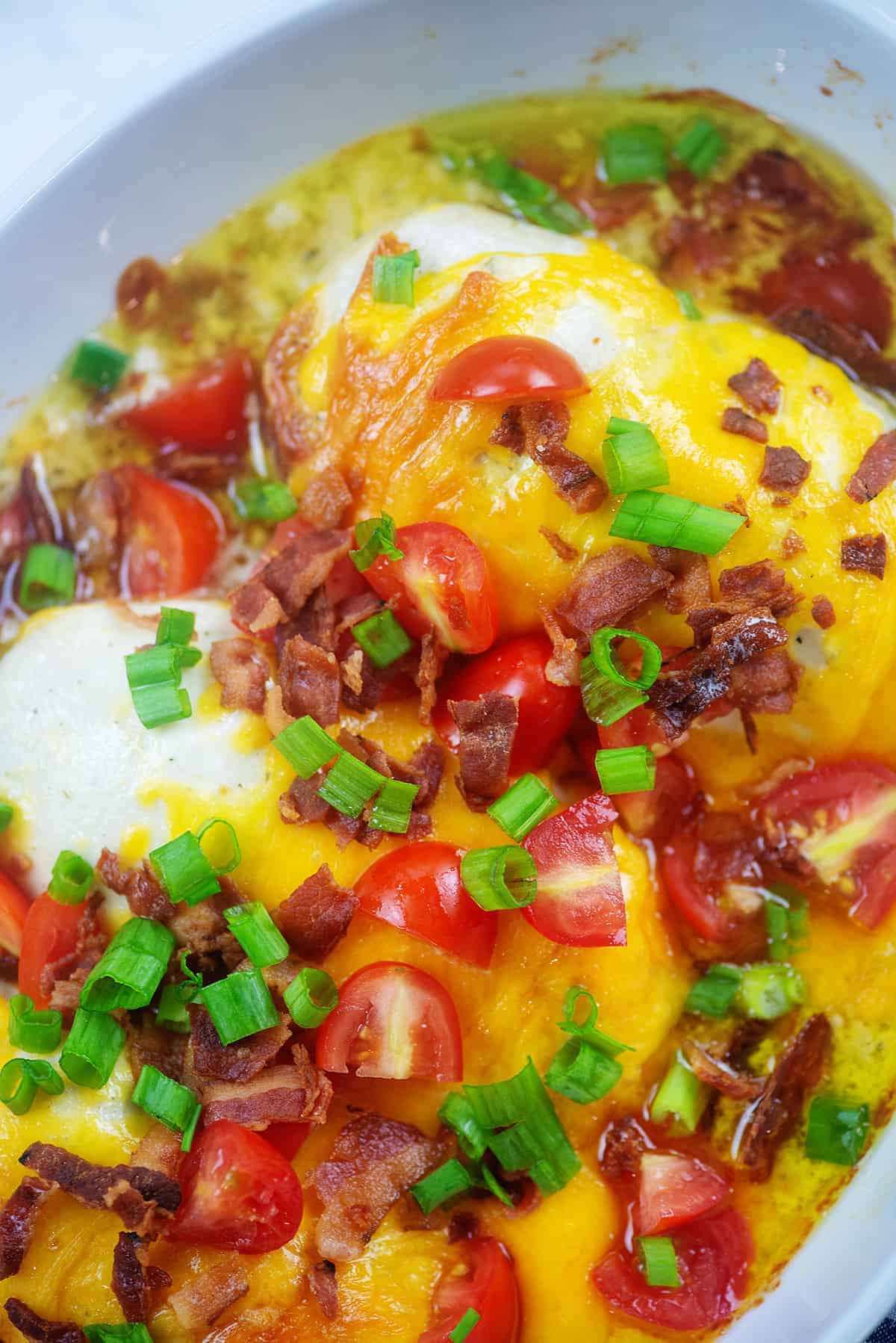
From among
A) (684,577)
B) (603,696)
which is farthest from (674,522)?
(603,696)

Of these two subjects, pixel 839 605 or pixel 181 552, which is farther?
pixel 181 552

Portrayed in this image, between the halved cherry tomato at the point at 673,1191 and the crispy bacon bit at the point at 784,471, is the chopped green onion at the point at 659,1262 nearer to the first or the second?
the halved cherry tomato at the point at 673,1191

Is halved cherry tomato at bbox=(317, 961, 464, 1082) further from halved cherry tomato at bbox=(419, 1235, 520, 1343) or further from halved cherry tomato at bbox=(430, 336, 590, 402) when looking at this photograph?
halved cherry tomato at bbox=(430, 336, 590, 402)

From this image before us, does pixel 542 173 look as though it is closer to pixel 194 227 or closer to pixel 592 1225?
pixel 194 227

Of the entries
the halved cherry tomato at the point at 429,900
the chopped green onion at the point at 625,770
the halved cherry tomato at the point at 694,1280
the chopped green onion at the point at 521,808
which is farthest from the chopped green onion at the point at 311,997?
the halved cherry tomato at the point at 694,1280

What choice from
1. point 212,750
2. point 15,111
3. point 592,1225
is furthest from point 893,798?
point 15,111

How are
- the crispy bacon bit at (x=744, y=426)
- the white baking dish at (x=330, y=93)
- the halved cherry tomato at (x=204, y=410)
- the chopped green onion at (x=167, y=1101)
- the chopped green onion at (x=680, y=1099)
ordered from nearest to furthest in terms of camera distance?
the chopped green onion at (x=167, y=1101)
the crispy bacon bit at (x=744, y=426)
the chopped green onion at (x=680, y=1099)
the white baking dish at (x=330, y=93)
the halved cherry tomato at (x=204, y=410)

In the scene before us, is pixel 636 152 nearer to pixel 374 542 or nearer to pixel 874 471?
pixel 874 471
